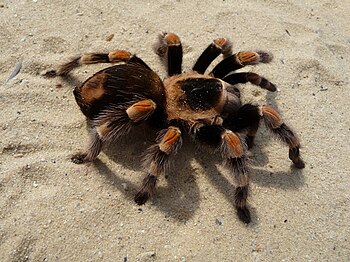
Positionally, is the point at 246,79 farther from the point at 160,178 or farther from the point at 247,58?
the point at 160,178

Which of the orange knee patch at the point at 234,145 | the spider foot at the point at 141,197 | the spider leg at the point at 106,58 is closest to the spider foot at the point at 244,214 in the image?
the orange knee patch at the point at 234,145

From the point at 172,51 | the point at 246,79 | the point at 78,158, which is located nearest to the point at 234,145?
the point at 246,79

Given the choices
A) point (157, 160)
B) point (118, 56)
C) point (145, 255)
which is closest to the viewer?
point (145, 255)

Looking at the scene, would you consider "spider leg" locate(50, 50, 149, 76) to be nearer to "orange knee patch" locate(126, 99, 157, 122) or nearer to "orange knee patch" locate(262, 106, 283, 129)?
"orange knee patch" locate(126, 99, 157, 122)

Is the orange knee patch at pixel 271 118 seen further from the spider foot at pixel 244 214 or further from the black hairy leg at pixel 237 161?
the spider foot at pixel 244 214

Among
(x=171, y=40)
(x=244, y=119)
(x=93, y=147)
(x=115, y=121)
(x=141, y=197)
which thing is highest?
(x=171, y=40)

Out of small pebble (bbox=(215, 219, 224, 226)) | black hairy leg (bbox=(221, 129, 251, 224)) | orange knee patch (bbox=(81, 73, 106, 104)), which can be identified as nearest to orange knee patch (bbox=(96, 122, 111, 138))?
orange knee patch (bbox=(81, 73, 106, 104))
